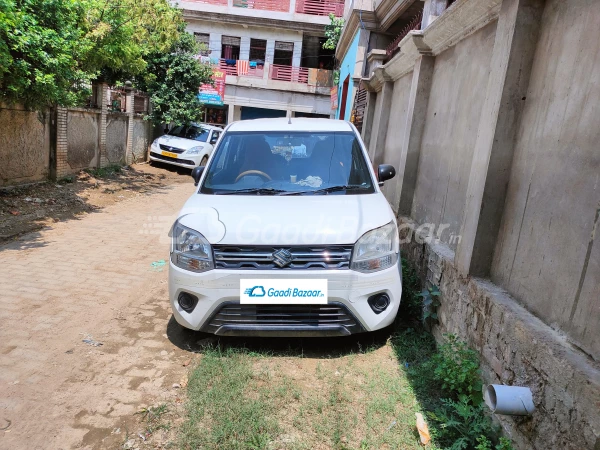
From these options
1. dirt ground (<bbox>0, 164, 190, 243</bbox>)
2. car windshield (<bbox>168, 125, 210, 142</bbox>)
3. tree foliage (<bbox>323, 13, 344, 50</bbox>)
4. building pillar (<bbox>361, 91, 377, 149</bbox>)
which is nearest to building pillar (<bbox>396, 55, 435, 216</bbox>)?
building pillar (<bbox>361, 91, 377, 149</bbox>)

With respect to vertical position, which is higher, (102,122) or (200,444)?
(102,122)

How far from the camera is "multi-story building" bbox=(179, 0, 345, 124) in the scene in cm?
2430

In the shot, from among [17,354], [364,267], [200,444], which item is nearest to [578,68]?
[364,267]

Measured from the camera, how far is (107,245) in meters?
6.50

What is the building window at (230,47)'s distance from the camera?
2519 cm

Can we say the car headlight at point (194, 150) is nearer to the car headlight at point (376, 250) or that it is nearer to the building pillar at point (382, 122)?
the building pillar at point (382, 122)

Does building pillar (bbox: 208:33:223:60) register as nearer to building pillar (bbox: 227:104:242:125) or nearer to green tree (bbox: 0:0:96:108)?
building pillar (bbox: 227:104:242:125)

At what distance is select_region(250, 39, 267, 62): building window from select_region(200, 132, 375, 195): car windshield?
22764 mm

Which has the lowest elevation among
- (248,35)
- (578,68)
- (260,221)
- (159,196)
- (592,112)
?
(159,196)

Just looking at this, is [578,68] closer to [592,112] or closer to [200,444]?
[592,112]

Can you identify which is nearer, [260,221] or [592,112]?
[592,112]

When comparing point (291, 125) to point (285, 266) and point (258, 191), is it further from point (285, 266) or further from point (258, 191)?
point (285, 266)

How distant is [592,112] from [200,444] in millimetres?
2685

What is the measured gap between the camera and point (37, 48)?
6312mm
